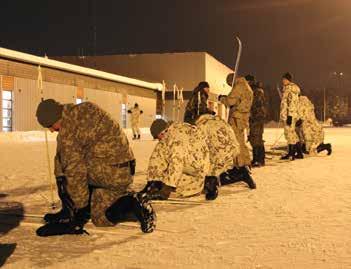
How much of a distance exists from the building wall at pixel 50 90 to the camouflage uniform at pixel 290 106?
730 cm

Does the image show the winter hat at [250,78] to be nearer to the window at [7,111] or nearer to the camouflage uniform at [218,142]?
the camouflage uniform at [218,142]

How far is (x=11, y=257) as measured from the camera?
388cm

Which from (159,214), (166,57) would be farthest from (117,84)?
(159,214)

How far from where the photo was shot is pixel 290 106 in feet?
38.5

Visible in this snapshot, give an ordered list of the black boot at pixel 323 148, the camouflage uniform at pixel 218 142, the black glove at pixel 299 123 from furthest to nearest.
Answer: the black boot at pixel 323 148 < the black glove at pixel 299 123 < the camouflage uniform at pixel 218 142

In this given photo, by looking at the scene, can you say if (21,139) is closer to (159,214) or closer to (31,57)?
(31,57)

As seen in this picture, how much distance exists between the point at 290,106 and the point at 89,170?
25.9 ft

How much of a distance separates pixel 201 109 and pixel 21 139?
55.0 ft

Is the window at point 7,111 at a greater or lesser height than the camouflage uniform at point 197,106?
greater

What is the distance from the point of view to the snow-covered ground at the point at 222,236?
382 cm

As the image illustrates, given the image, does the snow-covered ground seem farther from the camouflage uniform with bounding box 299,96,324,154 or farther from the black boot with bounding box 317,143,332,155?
the black boot with bounding box 317,143,332,155

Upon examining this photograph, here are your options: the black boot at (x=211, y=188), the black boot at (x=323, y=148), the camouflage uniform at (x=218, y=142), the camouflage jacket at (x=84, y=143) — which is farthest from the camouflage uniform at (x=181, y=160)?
the black boot at (x=323, y=148)

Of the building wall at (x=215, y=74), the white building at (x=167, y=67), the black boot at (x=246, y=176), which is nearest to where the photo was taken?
the black boot at (x=246, y=176)

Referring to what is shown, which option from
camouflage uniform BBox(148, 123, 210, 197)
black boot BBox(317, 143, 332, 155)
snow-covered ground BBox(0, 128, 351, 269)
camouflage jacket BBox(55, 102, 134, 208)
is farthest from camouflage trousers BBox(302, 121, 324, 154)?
camouflage jacket BBox(55, 102, 134, 208)
